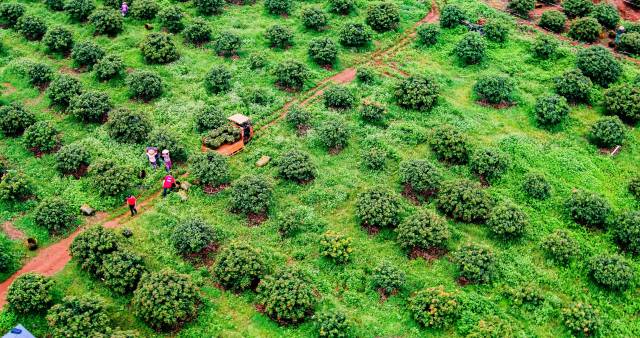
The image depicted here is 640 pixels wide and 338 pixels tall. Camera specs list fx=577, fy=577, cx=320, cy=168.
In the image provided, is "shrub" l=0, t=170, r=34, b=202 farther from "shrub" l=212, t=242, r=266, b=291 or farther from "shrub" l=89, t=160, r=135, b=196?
"shrub" l=212, t=242, r=266, b=291

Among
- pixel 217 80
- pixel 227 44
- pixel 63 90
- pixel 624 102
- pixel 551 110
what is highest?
pixel 227 44

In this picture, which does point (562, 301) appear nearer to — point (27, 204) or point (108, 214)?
point (108, 214)

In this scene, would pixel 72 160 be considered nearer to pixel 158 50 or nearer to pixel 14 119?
pixel 14 119

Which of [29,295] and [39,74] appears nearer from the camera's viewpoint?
[29,295]

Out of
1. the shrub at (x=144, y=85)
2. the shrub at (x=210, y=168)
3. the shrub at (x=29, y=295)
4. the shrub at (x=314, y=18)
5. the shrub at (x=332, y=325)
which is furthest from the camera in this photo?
the shrub at (x=314, y=18)

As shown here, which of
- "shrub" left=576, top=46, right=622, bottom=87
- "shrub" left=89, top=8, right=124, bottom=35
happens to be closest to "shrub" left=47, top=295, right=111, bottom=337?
"shrub" left=89, top=8, right=124, bottom=35

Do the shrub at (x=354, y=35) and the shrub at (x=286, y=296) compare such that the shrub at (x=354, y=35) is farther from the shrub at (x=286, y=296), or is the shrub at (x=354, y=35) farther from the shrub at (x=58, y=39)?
the shrub at (x=286, y=296)

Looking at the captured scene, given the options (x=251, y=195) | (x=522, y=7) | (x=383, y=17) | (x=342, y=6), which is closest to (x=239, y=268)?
(x=251, y=195)

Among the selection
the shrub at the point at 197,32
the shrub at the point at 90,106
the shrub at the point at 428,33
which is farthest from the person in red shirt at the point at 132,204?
the shrub at the point at 428,33
